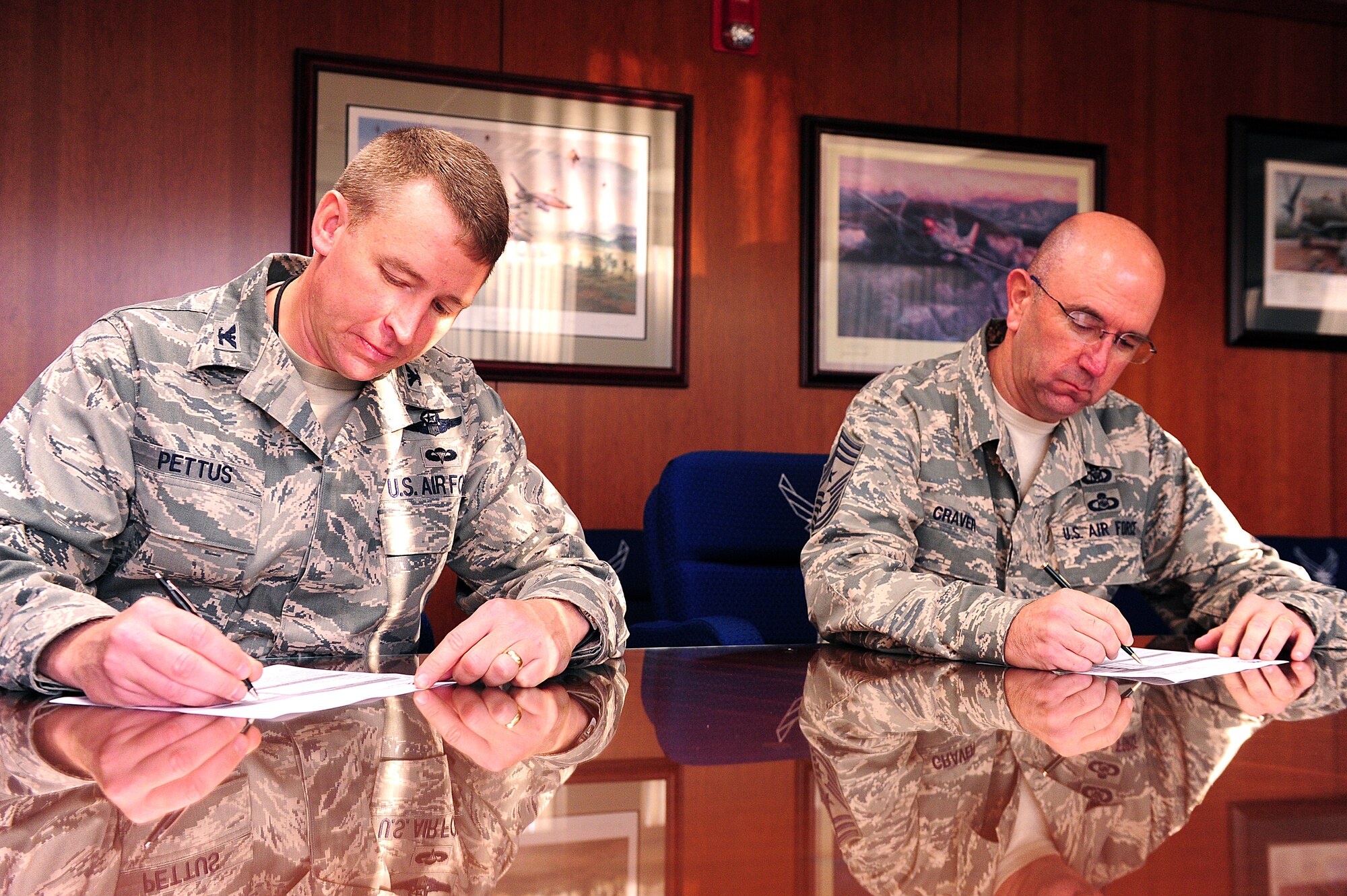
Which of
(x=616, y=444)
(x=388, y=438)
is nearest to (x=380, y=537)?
(x=388, y=438)

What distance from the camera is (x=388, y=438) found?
5.94 feet

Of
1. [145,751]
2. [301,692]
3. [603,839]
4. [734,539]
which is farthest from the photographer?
[734,539]

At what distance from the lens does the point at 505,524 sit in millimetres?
1883

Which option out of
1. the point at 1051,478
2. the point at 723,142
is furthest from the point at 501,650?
the point at 723,142

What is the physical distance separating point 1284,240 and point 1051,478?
9.72 ft

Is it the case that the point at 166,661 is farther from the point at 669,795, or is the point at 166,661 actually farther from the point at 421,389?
the point at 421,389

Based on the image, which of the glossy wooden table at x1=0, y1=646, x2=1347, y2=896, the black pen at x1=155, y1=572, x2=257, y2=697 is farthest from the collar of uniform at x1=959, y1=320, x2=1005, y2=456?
the black pen at x1=155, y1=572, x2=257, y2=697

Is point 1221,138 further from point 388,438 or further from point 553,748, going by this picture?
point 553,748

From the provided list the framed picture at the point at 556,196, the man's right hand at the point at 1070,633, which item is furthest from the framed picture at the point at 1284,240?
the man's right hand at the point at 1070,633

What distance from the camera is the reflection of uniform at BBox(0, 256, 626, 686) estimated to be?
1.53 m

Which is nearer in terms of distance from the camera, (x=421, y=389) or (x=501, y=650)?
(x=501, y=650)

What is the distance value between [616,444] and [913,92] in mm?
1678

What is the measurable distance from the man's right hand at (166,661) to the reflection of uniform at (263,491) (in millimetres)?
262

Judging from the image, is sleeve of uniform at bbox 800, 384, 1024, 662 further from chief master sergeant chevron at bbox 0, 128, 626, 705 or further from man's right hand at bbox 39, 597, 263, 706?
man's right hand at bbox 39, 597, 263, 706
